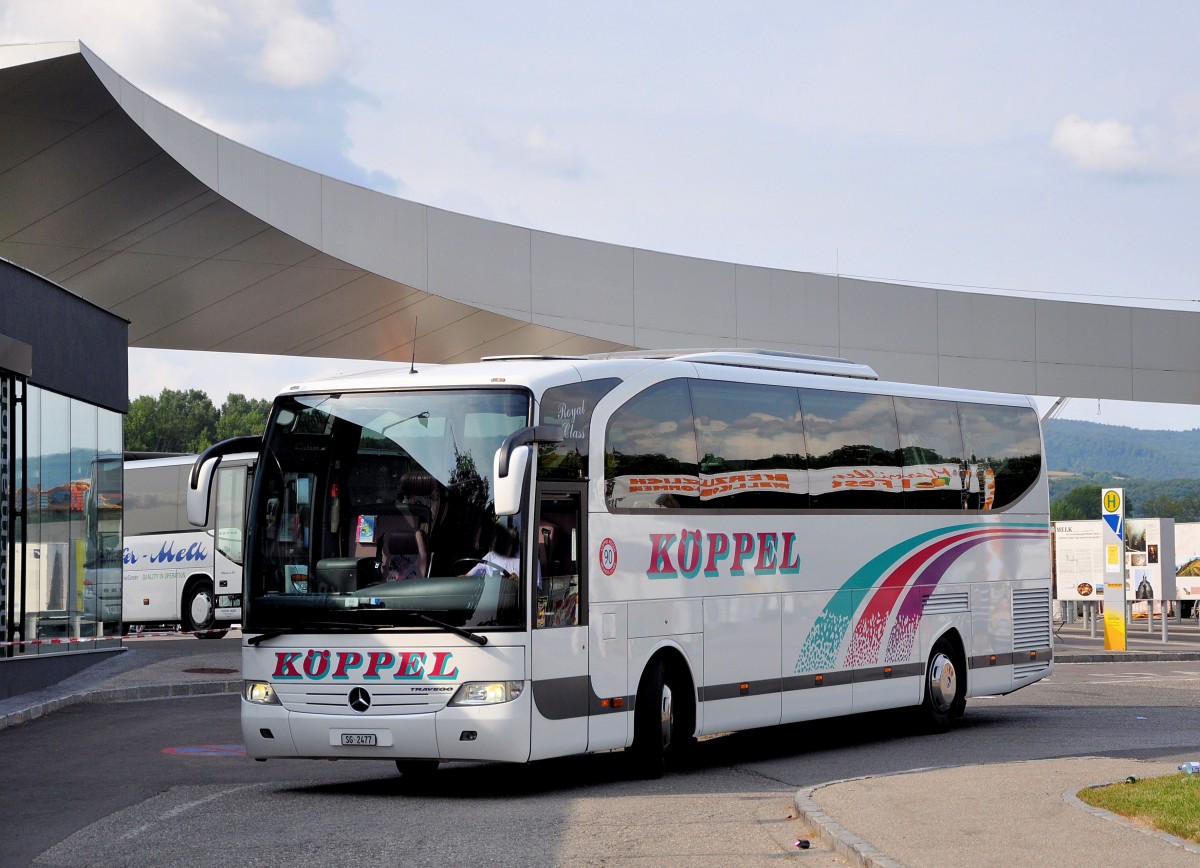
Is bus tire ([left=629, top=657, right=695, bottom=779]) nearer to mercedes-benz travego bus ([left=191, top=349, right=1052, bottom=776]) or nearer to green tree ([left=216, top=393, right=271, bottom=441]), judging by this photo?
mercedes-benz travego bus ([left=191, top=349, right=1052, bottom=776])

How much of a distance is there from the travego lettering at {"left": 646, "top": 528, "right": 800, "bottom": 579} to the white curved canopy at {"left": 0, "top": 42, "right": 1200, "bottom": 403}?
30.2ft

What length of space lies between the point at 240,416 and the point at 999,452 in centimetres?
14008

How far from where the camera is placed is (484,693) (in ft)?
37.3

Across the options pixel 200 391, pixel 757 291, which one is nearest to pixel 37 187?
Result: pixel 757 291

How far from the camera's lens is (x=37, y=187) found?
21.8 metres

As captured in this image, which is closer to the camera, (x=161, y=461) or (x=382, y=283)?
(x=382, y=283)

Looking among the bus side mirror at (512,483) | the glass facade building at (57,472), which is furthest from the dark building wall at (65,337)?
the bus side mirror at (512,483)

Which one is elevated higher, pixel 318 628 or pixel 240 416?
pixel 240 416

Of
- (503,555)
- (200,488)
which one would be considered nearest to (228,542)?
(200,488)

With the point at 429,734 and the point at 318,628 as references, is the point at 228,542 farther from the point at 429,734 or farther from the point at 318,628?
the point at 429,734

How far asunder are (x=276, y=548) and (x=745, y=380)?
470 centimetres

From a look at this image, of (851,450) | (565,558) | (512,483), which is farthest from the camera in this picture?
(851,450)

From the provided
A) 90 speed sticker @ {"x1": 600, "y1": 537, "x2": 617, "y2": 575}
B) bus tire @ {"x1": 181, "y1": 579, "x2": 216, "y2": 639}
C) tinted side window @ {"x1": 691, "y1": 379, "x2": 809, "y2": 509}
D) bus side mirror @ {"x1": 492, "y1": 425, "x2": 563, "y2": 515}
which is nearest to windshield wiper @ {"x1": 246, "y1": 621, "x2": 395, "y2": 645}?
bus side mirror @ {"x1": 492, "y1": 425, "x2": 563, "y2": 515}

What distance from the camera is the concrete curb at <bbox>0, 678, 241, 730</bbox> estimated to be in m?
18.4
